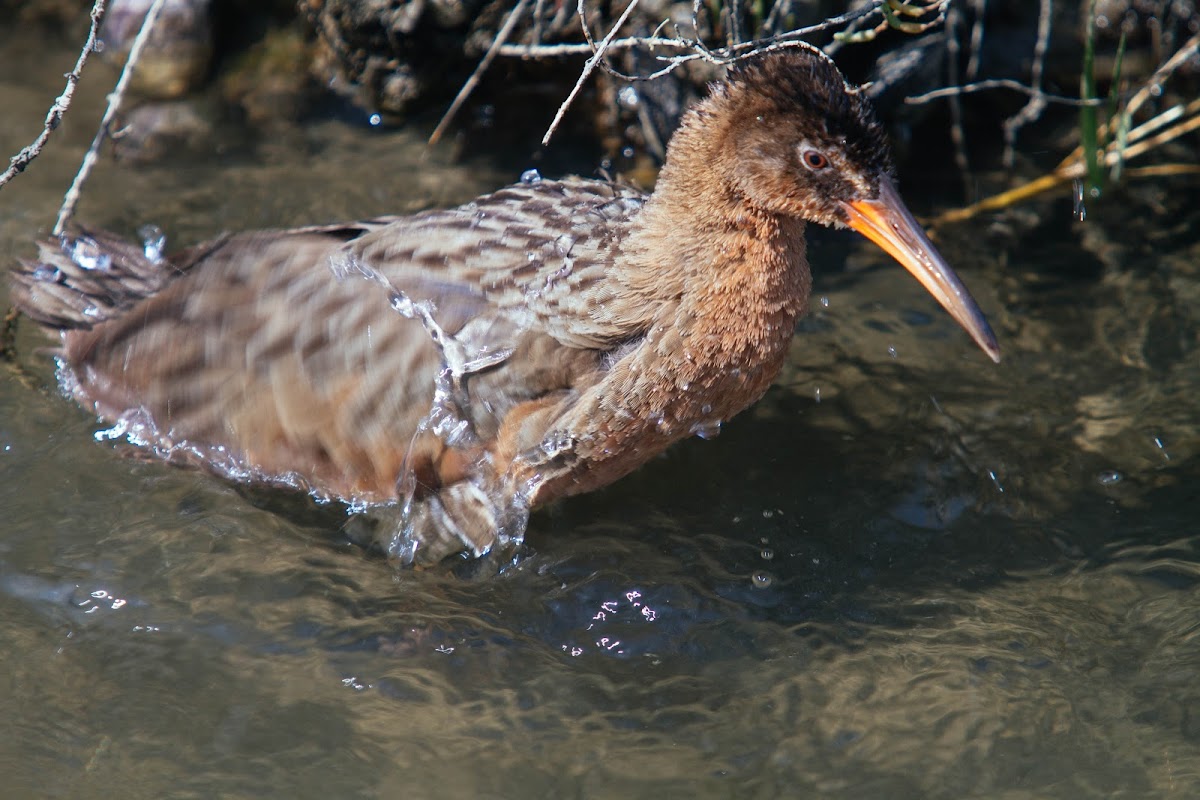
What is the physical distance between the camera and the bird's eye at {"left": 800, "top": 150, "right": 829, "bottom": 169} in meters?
3.29

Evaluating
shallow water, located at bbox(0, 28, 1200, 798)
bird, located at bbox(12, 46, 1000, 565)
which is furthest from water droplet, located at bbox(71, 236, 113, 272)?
shallow water, located at bbox(0, 28, 1200, 798)

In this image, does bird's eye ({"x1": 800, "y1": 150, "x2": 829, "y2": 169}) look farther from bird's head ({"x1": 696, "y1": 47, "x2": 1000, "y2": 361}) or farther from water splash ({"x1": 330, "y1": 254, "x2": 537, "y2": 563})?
water splash ({"x1": 330, "y1": 254, "x2": 537, "y2": 563})

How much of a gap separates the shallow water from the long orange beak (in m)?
0.80

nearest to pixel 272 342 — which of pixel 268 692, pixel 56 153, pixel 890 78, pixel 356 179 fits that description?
pixel 268 692

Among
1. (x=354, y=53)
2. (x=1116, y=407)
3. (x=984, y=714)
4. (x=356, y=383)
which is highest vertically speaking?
(x=354, y=53)

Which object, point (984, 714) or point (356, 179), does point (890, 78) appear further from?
point (984, 714)

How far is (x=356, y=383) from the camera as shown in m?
3.60

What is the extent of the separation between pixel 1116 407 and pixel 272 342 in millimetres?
2723

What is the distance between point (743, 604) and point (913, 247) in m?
1.08

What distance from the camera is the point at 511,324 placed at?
3480 mm

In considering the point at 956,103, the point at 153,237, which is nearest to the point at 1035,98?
the point at 956,103

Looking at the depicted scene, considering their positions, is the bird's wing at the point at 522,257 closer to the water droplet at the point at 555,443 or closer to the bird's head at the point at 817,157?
the water droplet at the point at 555,443

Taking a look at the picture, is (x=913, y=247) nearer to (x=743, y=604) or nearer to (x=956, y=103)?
(x=743, y=604)

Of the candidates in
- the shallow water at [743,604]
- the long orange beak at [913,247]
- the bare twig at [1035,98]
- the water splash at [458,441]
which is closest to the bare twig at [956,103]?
the bare twig at [1035,98]
